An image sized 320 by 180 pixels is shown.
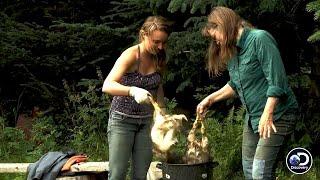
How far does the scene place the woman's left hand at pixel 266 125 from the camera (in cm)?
387

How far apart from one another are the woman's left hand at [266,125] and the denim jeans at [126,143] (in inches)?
41.8

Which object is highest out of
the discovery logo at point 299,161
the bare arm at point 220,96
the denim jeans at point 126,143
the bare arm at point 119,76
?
the bare arm at point 119,76

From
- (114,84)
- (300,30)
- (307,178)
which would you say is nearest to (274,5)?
(300,30)

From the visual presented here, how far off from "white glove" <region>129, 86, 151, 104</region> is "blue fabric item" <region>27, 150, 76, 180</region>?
1.66m

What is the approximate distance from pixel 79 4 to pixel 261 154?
543 cm

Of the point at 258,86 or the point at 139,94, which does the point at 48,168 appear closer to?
the point at 139,94

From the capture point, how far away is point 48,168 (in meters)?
5.55

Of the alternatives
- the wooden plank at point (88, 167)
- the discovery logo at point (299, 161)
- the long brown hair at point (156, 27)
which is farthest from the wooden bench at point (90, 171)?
the long brown hair at point (156, 27)

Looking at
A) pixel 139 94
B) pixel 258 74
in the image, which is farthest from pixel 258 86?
pixel 139 94

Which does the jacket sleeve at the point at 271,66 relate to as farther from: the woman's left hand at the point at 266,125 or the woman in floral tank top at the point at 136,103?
the woman in floral tank top at the point at 136,103

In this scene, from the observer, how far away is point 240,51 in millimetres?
4152

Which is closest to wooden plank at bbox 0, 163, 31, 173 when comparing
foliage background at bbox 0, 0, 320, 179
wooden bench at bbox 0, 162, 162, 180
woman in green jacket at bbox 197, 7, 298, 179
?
wooden bench at bbox 0, 162, 162, 180

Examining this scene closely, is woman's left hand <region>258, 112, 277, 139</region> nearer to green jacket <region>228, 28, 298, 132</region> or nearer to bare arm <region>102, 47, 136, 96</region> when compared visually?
green jacket <region>228, 28, 298, 132</region>

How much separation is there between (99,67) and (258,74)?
466 cm
